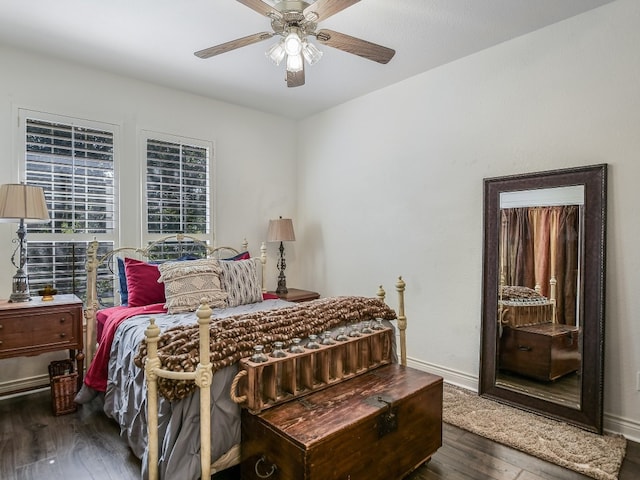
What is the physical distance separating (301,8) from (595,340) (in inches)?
105

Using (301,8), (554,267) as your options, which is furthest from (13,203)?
(554,267)

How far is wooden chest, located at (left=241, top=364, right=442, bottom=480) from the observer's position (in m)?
1.57

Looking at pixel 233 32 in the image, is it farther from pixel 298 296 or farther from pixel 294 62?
pixel 298 296

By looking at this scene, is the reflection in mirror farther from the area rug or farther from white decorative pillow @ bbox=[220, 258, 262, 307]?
white decorative pillow @ bbox=[220, 258, 262, 307]

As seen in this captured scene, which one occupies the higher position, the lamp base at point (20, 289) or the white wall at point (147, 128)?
the white wall at point (147, 128)

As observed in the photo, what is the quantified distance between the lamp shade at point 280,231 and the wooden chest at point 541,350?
2.38 metres

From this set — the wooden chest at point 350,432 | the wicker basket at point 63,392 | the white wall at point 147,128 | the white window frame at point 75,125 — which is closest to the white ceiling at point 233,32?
the white wall at point 147,128

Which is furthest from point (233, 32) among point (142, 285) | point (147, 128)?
point (142, 285)

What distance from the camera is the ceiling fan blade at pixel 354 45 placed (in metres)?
2.11

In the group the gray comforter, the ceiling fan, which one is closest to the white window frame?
the gray comforter

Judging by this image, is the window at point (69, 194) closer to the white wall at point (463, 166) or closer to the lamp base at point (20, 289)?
the lamp base at point (20, 289)

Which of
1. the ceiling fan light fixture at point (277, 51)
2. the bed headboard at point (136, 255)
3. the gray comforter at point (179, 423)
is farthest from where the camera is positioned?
the bed headboard at point (136, 255)

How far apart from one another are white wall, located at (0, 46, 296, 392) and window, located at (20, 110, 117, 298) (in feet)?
0.32

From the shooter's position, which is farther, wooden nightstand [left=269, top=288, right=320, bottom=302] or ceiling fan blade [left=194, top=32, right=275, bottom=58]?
wooden nightstand [left=269, top=288, right=320, bottom=302]
